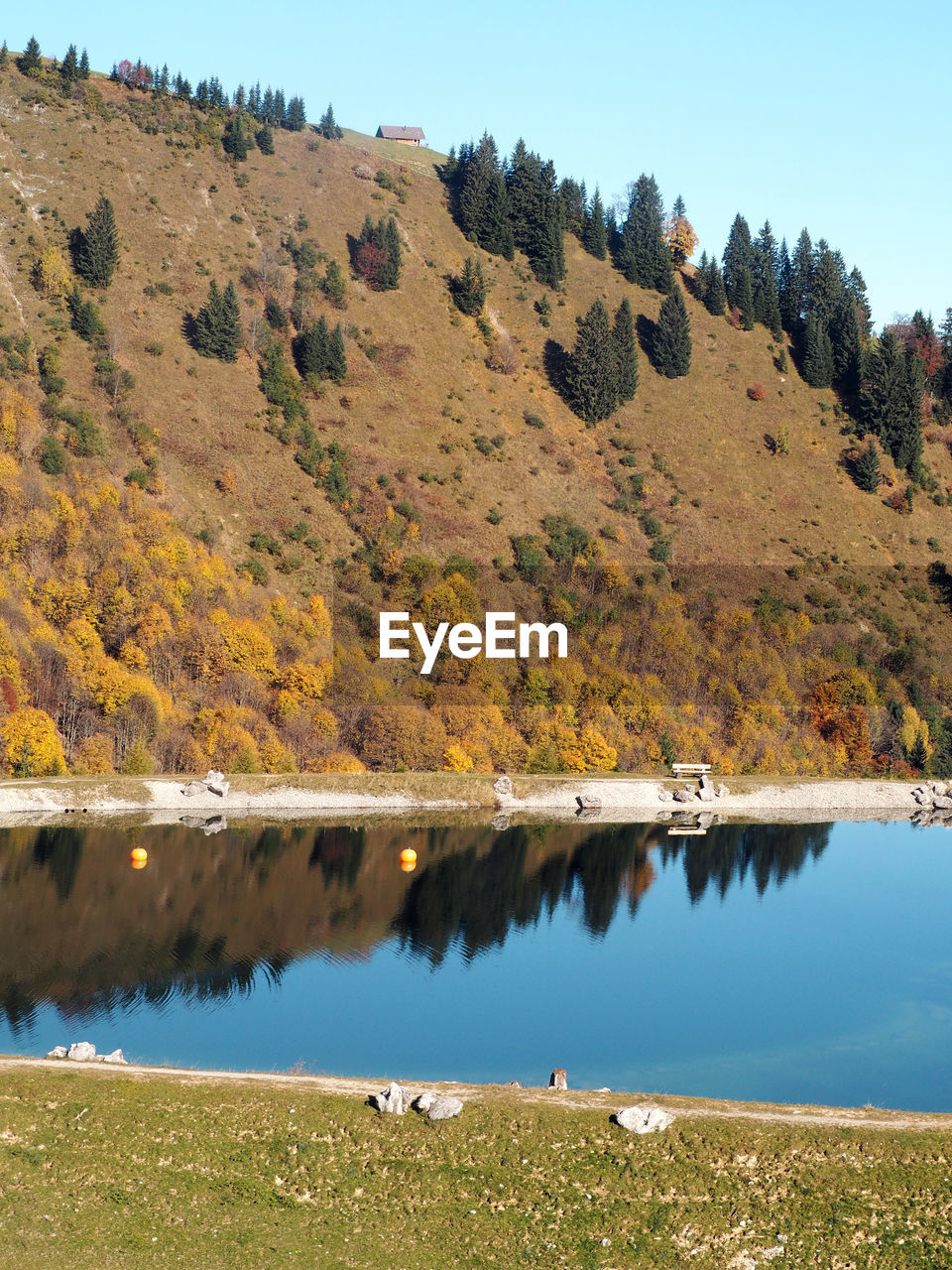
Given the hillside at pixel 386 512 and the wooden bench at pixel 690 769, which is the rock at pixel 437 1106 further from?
the wooden bench at pixel 690 769

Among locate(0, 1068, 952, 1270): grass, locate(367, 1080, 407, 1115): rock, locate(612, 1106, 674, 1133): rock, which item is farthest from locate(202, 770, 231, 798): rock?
locate(612, 1106, 674, 1133): rock

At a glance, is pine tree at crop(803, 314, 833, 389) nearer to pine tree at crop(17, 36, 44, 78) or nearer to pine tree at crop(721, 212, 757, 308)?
pine tree at crop(721, 212, 757, 308)

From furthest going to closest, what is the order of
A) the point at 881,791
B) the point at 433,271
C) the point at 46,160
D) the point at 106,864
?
the point at 433,271
the point at 46,160
the point at 881,791
the point at 106,864

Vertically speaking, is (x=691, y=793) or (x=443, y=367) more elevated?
(x=443, y=367)

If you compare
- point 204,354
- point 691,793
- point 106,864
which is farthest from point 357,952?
point 204,354

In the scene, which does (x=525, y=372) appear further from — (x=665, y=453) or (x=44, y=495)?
(x=44, y=495)

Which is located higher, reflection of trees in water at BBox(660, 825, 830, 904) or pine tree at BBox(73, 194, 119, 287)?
pine tree at BBox(73, 194, 119, 287)

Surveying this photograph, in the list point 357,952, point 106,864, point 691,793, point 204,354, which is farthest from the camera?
point 204,354
